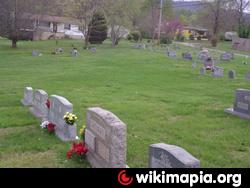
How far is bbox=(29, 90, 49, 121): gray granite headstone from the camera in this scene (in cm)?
1000

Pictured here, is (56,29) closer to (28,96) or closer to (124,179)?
(28,96)

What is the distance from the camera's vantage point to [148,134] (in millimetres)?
8664

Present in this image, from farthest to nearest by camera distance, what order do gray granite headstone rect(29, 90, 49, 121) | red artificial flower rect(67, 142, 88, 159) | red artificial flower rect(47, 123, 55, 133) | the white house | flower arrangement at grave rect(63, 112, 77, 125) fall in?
1. the white house
2. gray granite headstone rect(29, 90, 49, 121)
3. red artificial flower rect(47, 123, 55, 133)
4. flower arrangement at grave rect(63, 112, 77, 125)
5. red artificial flower rect(67, 142, 88, 159)

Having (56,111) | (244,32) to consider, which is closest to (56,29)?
(244,32)

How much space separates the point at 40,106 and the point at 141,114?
2746mm

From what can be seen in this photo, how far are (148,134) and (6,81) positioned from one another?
1144 centimetres

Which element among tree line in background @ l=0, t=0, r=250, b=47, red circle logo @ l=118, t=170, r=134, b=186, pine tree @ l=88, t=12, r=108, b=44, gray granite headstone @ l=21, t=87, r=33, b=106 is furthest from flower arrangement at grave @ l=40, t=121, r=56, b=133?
pine tree @ l=88, t=12, r=108, b=44

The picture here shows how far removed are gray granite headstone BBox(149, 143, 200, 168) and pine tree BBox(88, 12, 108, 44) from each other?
4258 centimetres

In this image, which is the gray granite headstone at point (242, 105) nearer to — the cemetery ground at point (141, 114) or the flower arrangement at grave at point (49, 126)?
the cemetery ground at point (141, 114)

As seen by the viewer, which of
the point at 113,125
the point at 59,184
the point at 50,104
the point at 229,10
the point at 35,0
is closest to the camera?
the point at 59,184

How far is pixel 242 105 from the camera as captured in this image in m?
10.6

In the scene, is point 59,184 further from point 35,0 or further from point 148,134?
point 35,0

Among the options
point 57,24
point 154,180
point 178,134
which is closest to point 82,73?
point 178,134

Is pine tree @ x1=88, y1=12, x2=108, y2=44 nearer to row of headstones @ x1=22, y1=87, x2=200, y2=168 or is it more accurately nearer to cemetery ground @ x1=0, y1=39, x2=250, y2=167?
cemetery ground @ x1=0, y1=39, x2=250, y2=167
